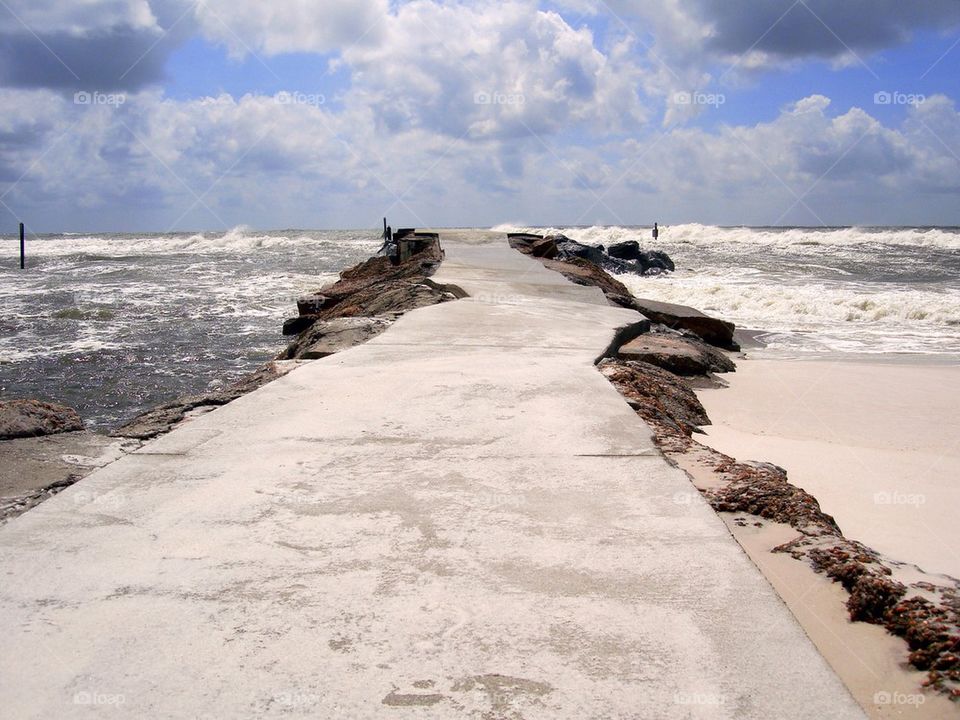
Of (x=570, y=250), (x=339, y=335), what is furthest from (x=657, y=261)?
(x=339, y=335)

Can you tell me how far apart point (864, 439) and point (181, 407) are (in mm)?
3932

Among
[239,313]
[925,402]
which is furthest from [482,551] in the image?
[239,313]

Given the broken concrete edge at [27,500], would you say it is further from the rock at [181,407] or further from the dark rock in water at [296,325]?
the dark rock in water at [296,325]

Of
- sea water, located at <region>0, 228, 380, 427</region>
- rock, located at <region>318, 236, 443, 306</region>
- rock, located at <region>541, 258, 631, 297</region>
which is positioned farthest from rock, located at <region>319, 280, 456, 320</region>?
rock, located at <region>541, 258, 631, 297</region>

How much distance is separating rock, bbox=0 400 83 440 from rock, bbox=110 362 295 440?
222 millimetres

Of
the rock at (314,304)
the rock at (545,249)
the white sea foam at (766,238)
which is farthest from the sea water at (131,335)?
the white sea foam at (766,238)

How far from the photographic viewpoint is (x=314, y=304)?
10.6 meters

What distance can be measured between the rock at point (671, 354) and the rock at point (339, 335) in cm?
174

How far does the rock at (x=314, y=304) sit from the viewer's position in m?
10.5

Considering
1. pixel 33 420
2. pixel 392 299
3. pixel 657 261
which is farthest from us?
pixel 657 261

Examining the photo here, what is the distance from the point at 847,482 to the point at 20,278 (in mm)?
22107

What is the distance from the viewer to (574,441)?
2773 mm

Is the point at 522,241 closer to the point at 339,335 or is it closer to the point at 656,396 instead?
the point at 339,335

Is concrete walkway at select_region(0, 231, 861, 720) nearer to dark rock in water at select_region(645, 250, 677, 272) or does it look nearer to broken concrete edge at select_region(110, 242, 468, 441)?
broken concrete edge at select_region(110, 242, 468, 441)
